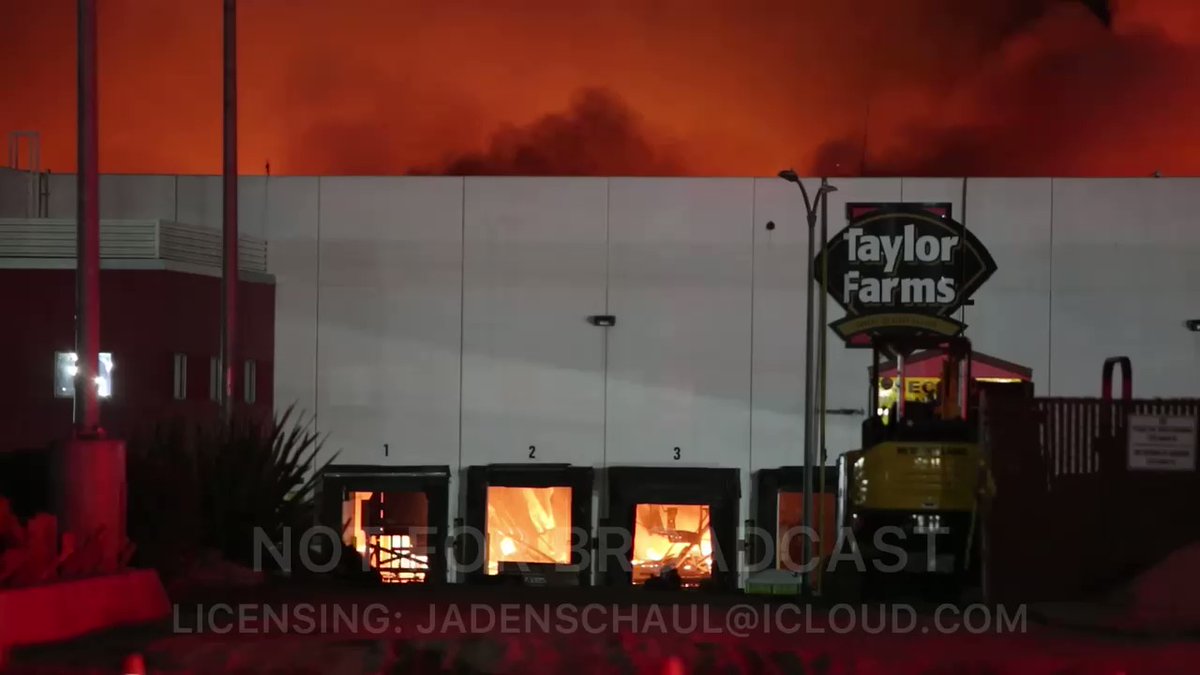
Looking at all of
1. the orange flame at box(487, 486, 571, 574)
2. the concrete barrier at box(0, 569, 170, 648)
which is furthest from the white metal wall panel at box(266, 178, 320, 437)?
the concrete barrier at box(0, 569, 170, 648)

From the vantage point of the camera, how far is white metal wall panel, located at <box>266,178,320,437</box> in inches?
1624

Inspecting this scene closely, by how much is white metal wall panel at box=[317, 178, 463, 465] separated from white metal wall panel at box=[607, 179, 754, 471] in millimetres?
4244

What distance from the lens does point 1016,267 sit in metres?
40.5

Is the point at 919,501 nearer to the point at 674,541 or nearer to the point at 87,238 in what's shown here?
the point at 87,238

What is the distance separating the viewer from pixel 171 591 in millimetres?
14562

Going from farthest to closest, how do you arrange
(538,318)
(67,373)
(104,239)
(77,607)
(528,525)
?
(538,318)
(528,525)
(104,239)
(67,373)
(77,607)

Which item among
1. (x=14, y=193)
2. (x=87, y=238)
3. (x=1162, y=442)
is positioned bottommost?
(x=1162, y=442)

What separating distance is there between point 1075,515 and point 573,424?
2587cm

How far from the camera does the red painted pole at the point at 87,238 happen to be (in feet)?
42.8

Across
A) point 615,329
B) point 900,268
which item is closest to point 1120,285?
point 900,268

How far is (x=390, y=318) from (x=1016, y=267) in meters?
16.2

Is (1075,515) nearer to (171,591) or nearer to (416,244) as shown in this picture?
(171,591)

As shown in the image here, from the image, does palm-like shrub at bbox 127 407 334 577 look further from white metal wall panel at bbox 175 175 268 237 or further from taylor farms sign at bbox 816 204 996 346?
taylor farms sign at bbox 816 204 996 346

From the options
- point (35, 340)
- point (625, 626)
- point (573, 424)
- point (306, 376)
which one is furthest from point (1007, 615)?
point (306, 376)
